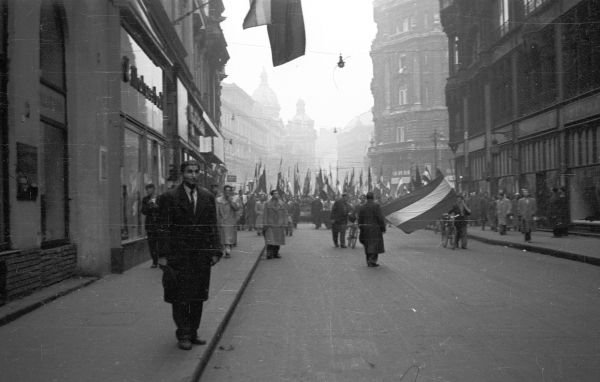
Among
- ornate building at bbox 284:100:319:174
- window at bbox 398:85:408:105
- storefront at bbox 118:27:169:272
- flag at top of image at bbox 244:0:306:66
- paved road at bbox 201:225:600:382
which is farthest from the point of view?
ornate building at bbox 284:100:319:174

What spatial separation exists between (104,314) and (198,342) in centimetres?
203

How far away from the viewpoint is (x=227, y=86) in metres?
76.0

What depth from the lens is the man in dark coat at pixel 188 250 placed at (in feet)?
21.1

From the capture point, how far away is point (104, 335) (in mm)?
6746

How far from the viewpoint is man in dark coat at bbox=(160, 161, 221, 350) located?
6422mm

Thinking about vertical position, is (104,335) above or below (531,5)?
below

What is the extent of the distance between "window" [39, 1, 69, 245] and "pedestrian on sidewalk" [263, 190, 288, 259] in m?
6.78

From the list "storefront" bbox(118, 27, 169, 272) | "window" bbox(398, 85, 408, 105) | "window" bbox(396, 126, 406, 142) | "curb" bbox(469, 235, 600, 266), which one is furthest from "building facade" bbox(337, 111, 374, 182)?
"storefront" bbox(118, 27, 169, 272)

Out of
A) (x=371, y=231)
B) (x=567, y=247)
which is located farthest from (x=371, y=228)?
(x=567, y=247)

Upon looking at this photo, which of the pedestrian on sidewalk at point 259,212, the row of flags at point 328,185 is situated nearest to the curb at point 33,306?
the pedestrian on sidewalk at point 259,212

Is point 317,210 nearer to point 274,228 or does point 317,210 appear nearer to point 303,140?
point 274,228

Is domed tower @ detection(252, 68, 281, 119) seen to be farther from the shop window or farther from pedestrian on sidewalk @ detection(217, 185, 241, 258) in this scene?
the shop window

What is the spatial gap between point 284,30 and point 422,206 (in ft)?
33.6

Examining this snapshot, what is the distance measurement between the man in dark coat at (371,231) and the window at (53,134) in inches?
256
